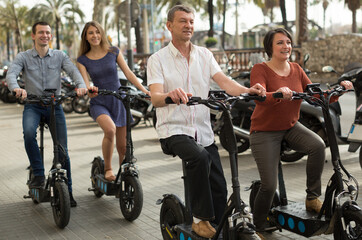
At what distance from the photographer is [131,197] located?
580cm

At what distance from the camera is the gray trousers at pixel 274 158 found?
14.5 feet

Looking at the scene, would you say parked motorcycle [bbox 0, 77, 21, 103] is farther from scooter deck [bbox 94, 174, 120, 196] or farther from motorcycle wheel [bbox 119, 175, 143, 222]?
motorcycle wheel [bbox 119, 175, 143, 222]

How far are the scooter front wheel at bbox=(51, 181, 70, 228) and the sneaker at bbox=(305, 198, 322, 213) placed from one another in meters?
2.28

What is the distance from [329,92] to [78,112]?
47.3 ft

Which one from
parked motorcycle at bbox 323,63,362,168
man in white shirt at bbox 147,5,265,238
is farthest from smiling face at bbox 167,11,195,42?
parked motorcycle at bbox 323,63,362,168

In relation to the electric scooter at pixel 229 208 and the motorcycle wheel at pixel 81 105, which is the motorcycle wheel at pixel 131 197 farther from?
the motorcycle wheel at pixel 81 105

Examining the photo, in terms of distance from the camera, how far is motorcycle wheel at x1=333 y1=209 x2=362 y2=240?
12.4 feet

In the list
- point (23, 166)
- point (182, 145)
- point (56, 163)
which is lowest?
point (23, 166)

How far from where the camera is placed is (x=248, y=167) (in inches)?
332

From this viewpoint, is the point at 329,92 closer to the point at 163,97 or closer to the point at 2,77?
the point at 163,97

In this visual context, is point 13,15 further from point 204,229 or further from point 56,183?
point 204,229

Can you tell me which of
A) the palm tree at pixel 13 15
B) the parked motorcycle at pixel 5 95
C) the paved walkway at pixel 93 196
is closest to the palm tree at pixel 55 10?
the palm tree at pixel 13 15

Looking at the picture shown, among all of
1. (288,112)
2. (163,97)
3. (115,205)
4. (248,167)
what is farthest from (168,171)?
(163,97)

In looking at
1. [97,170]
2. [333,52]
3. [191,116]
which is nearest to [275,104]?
[191,116]
